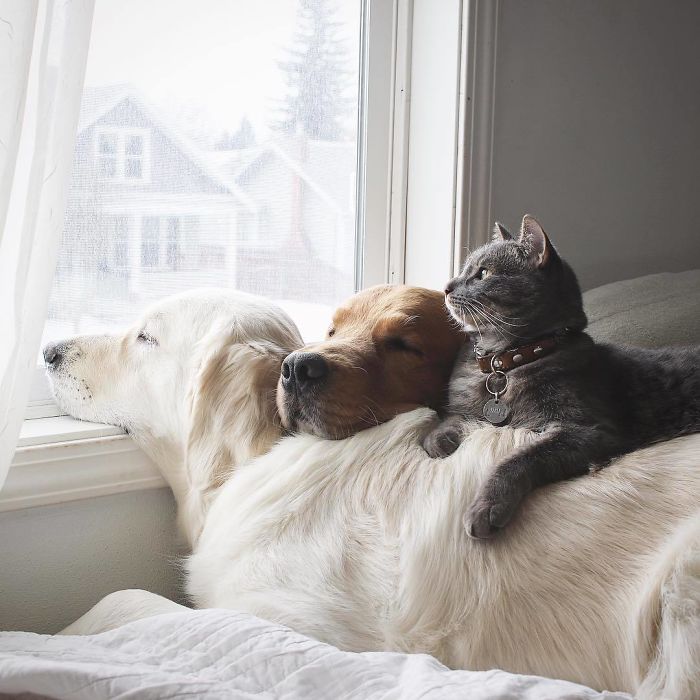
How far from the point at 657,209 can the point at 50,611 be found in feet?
5.95

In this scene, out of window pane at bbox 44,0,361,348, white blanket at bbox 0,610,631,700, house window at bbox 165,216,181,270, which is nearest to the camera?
white blanket at bbox 0,610,631,700

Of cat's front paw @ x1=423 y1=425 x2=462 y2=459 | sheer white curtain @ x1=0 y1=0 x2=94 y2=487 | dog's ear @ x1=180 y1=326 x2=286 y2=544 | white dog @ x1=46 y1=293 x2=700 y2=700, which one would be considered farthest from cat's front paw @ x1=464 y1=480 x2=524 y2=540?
sheer white curtain @ x1=0 y1=0 x2=94 y2=487

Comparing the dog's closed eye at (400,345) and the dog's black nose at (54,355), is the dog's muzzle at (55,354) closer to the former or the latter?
the dog's black nose at (54,355)

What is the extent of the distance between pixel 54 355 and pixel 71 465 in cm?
21

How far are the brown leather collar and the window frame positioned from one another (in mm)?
675

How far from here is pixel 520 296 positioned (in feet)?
3.71

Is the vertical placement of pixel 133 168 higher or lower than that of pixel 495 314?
higher

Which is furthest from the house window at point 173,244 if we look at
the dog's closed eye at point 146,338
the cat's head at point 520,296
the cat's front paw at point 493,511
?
the cat's front paw at point 493,511

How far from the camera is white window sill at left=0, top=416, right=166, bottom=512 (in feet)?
4.10

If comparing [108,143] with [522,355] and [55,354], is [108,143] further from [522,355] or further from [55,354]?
[522,355]

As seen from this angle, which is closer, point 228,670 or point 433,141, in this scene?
point 228,670

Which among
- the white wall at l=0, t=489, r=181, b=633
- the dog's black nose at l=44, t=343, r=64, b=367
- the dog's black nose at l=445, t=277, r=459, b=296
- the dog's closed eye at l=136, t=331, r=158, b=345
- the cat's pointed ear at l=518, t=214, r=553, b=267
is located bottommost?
the white wall at l=0, t=489, r=181, b=633

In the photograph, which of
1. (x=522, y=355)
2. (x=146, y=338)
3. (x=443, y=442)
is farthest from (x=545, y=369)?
(x=146, y=338)

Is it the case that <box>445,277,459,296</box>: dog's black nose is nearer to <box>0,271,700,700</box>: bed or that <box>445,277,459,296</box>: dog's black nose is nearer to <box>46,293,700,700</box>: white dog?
<box>46,293,700,700</box>: white dog
